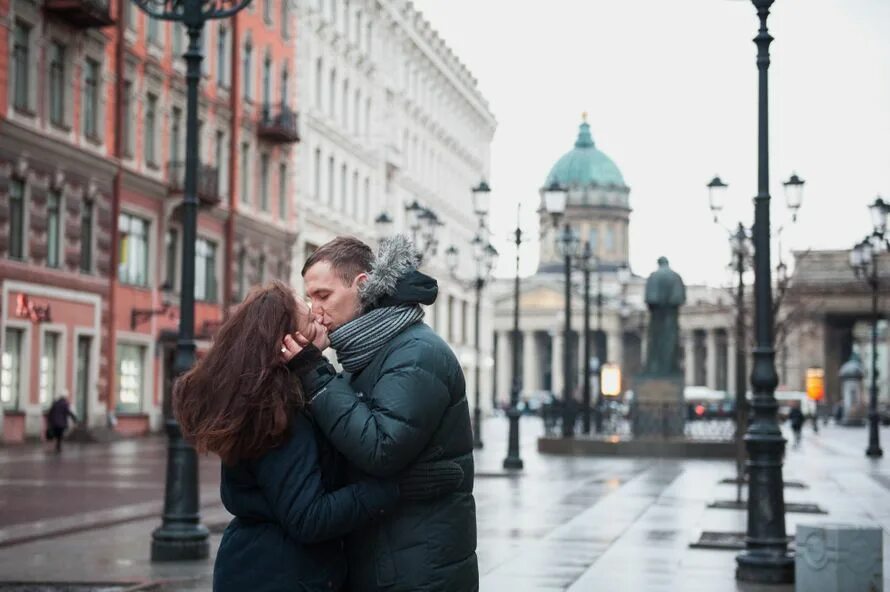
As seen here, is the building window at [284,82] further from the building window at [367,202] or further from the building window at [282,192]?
the building window at [367,202]

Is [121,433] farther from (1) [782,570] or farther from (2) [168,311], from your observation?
(1) [782,570]

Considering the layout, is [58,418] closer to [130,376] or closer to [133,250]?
[130,376]

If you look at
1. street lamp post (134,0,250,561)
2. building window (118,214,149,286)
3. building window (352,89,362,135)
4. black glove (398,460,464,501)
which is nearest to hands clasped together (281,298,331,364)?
black glove (398,460,464,501)

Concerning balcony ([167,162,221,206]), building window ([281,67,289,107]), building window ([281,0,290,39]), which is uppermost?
building window ([281,0,290,39])

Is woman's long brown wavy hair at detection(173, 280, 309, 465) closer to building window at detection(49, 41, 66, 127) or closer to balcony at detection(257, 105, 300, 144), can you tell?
building window at detection(49, 41, 66, 127)

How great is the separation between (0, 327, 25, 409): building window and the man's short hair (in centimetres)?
3283

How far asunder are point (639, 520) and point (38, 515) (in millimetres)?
7144

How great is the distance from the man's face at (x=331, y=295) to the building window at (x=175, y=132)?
43.2m

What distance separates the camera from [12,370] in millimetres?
37438

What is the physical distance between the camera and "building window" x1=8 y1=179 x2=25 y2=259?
1469 inches

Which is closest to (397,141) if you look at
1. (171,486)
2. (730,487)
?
(730,487)

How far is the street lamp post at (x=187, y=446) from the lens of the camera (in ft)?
45.8

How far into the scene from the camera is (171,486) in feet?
46.6

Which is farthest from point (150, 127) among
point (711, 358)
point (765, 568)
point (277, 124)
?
point (711, 358)
